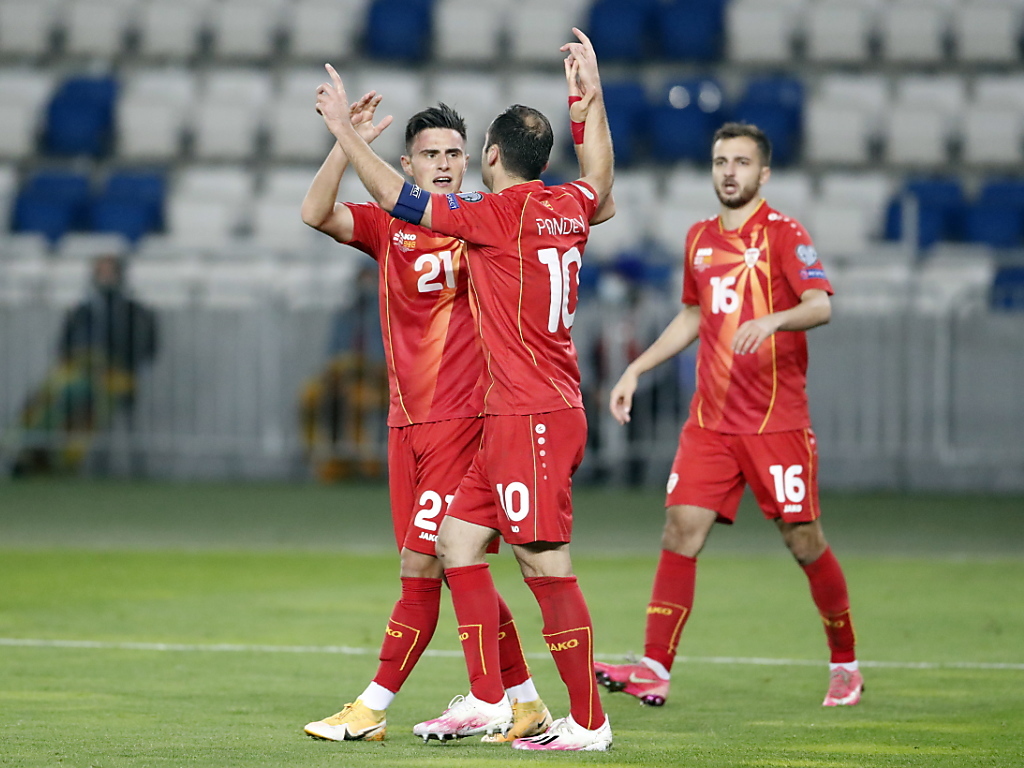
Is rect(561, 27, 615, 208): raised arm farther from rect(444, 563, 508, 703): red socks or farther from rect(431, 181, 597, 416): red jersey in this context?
rect(444, 563, 508, 703): red socks

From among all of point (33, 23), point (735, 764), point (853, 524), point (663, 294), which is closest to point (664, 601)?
point (735, 764)

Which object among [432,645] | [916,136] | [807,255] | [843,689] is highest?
[916,136]

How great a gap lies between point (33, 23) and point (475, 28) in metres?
5.66

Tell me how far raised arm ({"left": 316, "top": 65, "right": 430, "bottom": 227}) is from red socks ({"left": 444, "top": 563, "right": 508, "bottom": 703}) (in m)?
1.15

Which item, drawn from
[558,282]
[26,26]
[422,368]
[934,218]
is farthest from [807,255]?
[26,26]

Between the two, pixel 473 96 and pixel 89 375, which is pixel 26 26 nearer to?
pixel 473 96

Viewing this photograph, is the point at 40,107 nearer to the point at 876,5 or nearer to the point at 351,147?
the point at 876,5

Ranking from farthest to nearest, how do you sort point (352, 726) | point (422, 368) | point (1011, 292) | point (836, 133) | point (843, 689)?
point (836, 133) < point (1011, 292) < point (843, 689) < point (422, 368) < point (352, 726)

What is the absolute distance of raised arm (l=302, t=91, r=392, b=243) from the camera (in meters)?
5.47

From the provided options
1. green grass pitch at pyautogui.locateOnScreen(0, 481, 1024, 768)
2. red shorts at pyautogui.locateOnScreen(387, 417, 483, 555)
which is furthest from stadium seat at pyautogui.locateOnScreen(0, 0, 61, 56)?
red shorts at pyautogui.locateOnScreen(387, 417, 483, 555)

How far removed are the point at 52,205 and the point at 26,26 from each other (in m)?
3.45

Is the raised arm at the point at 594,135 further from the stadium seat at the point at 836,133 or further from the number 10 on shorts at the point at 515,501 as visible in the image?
the stadium seat at the point at 836,133

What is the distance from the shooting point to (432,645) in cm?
770

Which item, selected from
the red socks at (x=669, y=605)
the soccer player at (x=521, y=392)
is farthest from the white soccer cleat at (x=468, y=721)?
the red socks at (x=669, y=605)
